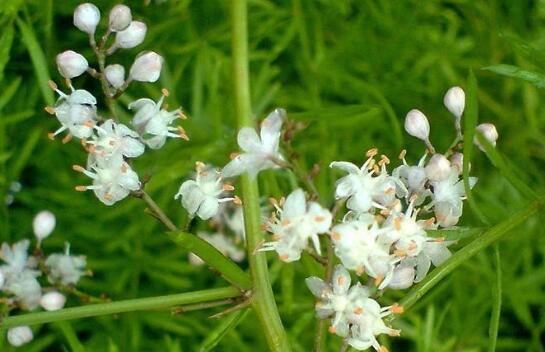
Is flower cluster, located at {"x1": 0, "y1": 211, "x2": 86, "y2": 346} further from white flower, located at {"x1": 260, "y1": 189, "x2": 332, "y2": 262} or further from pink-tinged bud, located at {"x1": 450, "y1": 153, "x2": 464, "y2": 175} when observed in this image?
pink-tinged bud, located at {"x1": 450, "y1": 153, "x2": 464, "y2": 175}

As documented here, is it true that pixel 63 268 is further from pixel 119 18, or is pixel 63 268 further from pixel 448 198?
pixel 448 198

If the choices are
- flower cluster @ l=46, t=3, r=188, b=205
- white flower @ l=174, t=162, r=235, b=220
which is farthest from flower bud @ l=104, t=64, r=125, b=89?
white flower @ l=174, t=162, r=235, b=220

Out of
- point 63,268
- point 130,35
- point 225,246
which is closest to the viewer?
point 130,35

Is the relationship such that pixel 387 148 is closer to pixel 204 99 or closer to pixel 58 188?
pixel 204 99

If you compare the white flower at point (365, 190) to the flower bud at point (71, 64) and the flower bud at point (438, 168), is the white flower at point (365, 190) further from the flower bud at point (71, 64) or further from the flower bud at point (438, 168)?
the flower bud at point (71, 64)

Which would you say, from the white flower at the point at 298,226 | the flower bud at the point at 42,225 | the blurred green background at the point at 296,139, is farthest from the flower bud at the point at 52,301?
the white flower at the point at 298,226

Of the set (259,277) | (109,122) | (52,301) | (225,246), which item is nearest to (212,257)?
(259,277)
